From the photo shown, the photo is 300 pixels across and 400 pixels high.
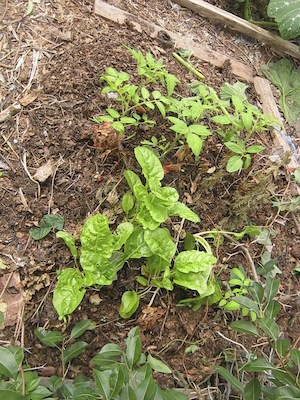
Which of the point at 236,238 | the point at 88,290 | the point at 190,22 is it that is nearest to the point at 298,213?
the point at 236,238

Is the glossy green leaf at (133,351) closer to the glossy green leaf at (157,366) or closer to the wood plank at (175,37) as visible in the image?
the glossy green leaf at (157,366)

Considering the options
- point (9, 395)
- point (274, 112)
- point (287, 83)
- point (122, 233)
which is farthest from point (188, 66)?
point (9, 395)

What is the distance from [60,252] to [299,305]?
0.95m

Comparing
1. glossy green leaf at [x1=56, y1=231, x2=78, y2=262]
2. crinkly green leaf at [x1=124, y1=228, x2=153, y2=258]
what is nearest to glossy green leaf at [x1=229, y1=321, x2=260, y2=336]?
crinkly green leaf at [x1=124, y1=228, x2=153, y2=258]

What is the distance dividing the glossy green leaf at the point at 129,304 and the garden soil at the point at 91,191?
0.12 ft

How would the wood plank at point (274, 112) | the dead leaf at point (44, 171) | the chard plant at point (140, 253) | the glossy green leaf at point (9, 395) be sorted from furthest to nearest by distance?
the wood plank at point (274, 112) → the dead leaf at point (44, 171) → the chard plant at point (140, 253) → the glossy green leaf at point (9, 395)

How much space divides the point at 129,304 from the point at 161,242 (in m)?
0.24

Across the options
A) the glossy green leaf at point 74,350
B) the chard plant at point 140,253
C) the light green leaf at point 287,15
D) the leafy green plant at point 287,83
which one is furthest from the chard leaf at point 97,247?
the light green leaf at point 287,15

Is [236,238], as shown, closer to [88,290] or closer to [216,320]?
[216,320]

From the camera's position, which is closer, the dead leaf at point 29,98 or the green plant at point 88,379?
the green plant at point 88,379

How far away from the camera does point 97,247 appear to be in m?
1.59

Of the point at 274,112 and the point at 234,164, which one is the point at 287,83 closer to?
the point at 274,112

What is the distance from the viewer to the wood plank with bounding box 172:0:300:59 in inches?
99.2

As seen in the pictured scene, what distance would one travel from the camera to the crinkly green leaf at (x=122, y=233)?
5.27 ft
